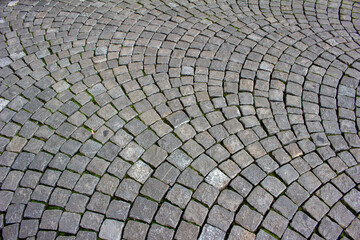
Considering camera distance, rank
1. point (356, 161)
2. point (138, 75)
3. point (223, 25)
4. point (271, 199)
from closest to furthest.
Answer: point (271, 199) → point (356, 161) → point (138, 75) → point (223, 25)

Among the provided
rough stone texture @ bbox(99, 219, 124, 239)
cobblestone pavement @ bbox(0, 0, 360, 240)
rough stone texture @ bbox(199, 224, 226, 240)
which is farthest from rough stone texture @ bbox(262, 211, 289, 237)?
rough stone texture @ bbox(99, 219, 124, 239)

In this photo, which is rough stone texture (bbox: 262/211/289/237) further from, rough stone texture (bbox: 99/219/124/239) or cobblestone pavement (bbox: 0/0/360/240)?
rough stone texture (bbox: 99/219/124/239)

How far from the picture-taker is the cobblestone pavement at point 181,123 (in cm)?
277

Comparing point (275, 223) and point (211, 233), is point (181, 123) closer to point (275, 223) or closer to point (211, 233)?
point (211, 233)

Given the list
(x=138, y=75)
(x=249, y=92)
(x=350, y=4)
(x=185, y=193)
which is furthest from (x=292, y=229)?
(x=350, y=4)

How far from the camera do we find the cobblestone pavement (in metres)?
2.77

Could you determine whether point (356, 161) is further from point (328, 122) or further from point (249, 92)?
point (249, 92)

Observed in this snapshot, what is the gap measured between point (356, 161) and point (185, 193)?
188 centimetres

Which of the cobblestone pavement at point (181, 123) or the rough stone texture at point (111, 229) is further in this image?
the cobblestone pavement at point (181, 123)

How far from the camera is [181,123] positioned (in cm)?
352

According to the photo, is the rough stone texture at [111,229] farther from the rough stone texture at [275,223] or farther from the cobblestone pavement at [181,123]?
the rough stone texture at [275,223]

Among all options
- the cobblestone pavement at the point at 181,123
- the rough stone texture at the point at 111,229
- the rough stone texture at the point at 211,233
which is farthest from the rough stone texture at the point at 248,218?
the rough stone texture at the point at 111,229

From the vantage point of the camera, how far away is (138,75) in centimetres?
412

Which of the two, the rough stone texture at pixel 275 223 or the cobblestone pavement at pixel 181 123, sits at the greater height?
the cobblestone pavement at pixel 181 123
